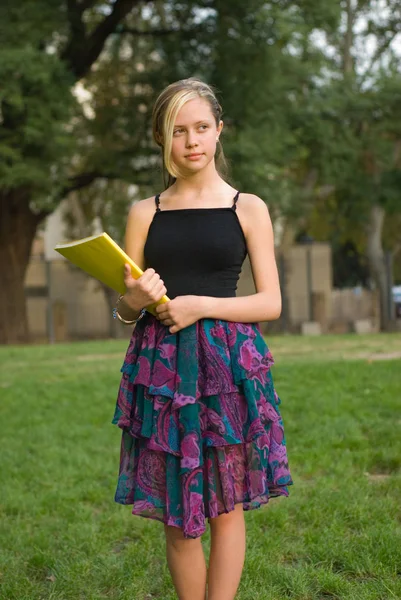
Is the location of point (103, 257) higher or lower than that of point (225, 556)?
higher

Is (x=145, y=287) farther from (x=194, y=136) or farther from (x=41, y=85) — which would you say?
(x=41, y=85)

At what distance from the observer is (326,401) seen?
7.79 meters

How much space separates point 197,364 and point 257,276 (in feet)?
1.33

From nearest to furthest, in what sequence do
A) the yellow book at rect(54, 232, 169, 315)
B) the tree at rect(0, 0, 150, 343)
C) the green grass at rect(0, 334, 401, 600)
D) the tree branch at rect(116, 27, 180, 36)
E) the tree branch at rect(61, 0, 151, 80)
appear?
the yellow book at rect(54, 232, 169, 315) < the green grass at rect(0, 334, 401, 600) < the tree at rect(0, 0, 150, 343) < the tree branch at rect(61, 0, 151, 80) < the tree branch at rect(116, 27, 180, 36)

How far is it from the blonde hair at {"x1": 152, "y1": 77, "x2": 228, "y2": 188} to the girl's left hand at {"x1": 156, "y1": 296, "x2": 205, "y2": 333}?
447 mm

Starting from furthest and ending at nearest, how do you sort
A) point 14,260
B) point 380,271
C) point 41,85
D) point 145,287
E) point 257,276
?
point 380,271, point 14,260, point 41,85, point 257,276, point 145,287

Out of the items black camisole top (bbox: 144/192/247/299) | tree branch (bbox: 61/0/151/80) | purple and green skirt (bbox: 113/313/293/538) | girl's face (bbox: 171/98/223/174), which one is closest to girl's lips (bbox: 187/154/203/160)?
girl's face (bbox: 171/98/223/174)

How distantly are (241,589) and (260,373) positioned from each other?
1.22 metres

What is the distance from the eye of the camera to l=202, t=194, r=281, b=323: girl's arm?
2.98 m

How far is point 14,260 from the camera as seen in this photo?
2044 cm

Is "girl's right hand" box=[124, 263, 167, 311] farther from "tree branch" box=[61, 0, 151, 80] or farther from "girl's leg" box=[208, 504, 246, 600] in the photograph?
"tree branch" box=[61, 0, 151, 80]

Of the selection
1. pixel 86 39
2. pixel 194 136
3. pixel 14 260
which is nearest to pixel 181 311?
pixel 194 136

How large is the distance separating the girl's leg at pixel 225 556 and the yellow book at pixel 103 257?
71 cm

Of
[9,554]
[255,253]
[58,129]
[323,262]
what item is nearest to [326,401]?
[9,554]
